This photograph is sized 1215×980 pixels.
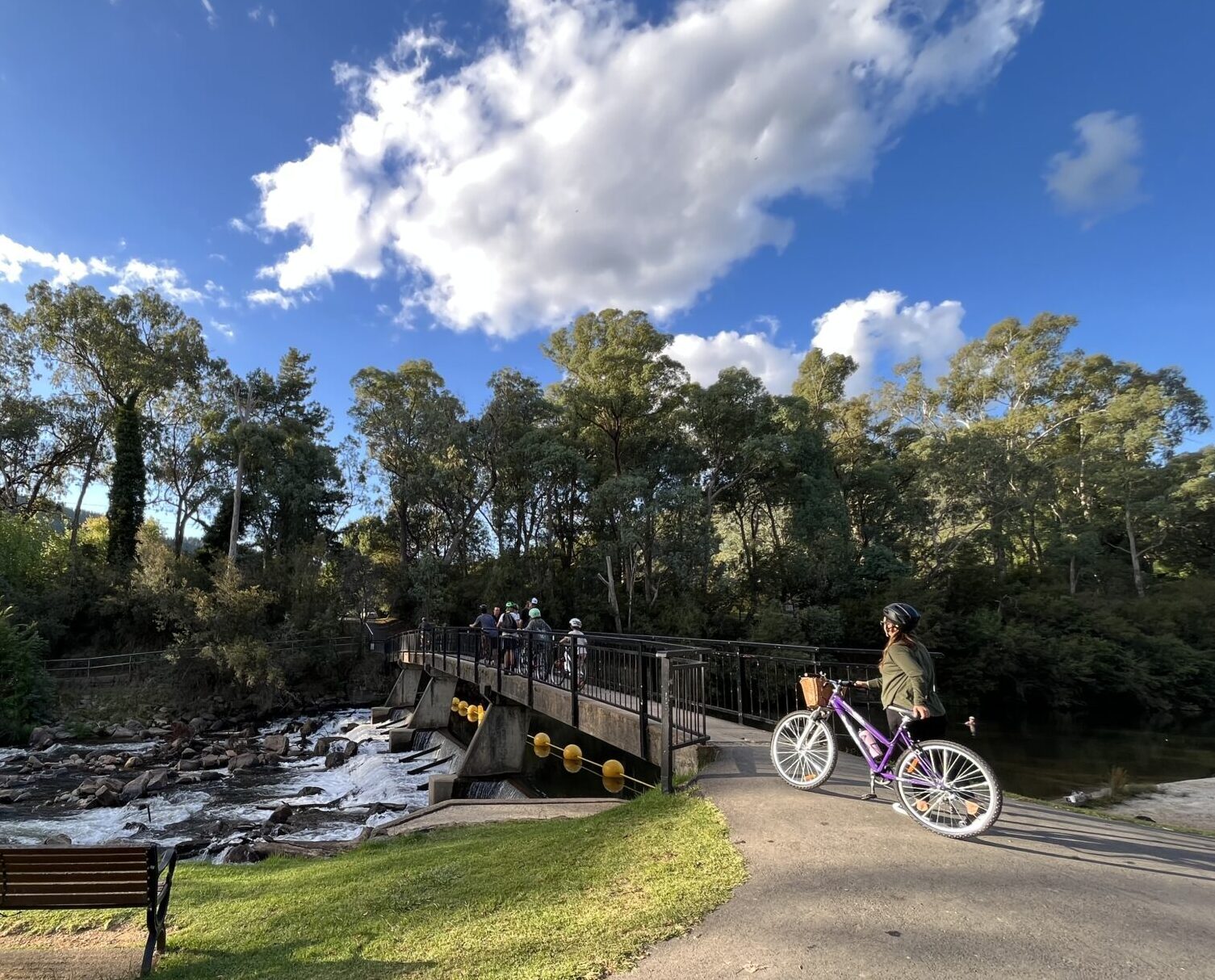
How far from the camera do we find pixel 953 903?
3.51m

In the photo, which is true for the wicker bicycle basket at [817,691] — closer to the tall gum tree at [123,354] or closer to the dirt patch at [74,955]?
the dirt patch at [74,955]

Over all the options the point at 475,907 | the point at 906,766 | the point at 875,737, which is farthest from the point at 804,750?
the point at 475,907

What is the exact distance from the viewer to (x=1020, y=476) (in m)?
30.5

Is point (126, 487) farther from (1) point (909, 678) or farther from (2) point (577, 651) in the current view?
(1) point (909, 678)

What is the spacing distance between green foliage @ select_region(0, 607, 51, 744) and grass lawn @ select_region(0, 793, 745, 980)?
20.5 meters

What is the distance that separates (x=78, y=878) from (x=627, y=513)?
83.6 feet

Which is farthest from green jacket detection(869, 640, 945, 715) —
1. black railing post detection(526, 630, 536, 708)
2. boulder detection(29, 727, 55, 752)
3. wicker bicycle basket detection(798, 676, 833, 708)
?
boulder detection(29, 727, 55, 752)

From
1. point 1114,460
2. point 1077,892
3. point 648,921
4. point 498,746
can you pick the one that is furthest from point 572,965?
point 1114,460

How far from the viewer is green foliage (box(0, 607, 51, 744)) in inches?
778

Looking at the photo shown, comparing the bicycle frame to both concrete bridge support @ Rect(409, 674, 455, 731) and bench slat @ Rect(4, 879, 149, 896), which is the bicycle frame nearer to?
bench slat @ Rect(4, 879, 149, 896)

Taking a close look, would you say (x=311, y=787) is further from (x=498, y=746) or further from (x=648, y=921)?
(x=648, y=921)

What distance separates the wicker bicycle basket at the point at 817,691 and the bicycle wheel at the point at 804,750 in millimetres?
172

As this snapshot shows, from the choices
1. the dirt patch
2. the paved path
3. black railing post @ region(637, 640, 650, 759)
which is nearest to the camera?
the paved path

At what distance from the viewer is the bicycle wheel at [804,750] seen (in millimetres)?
5801
